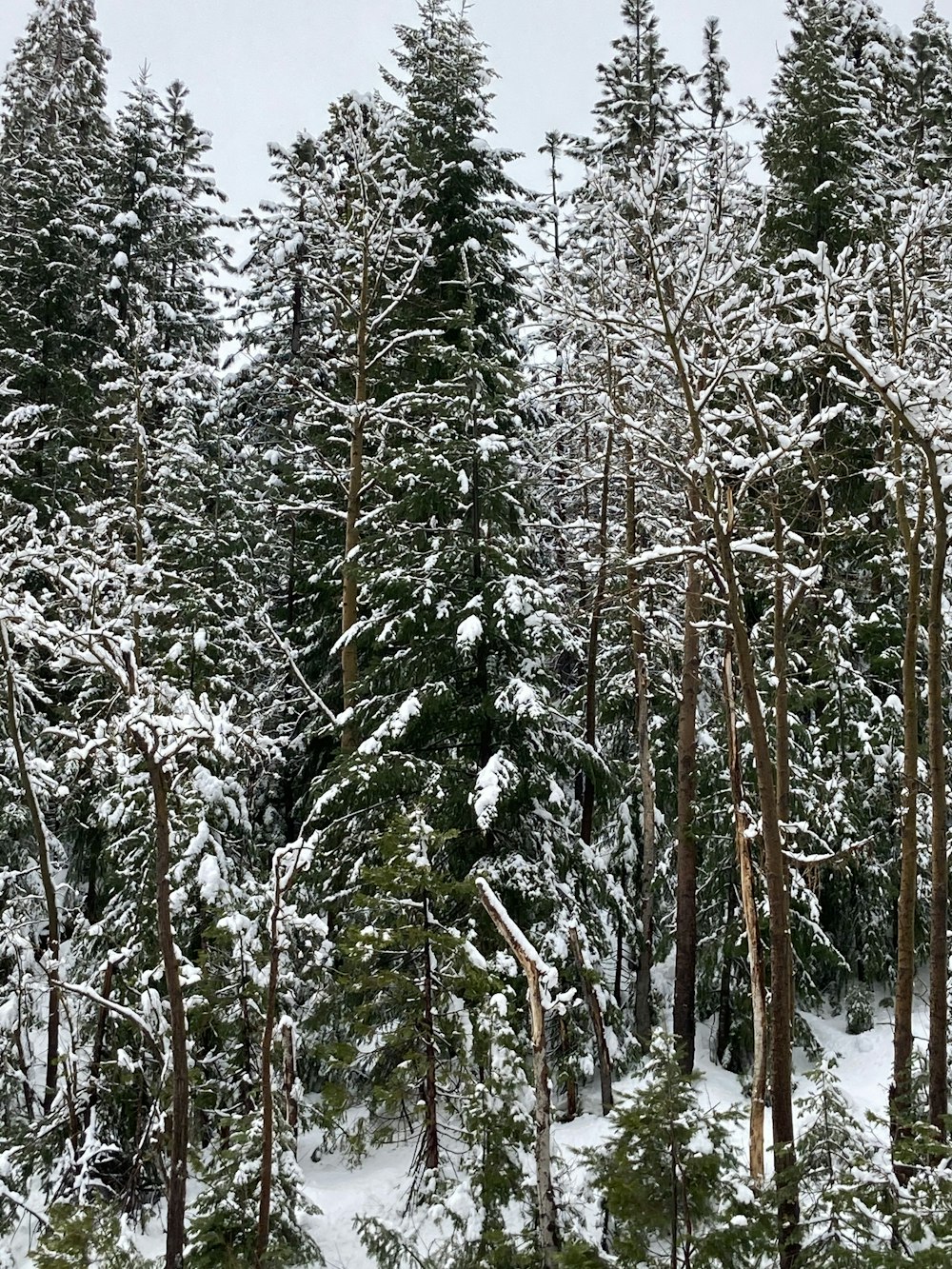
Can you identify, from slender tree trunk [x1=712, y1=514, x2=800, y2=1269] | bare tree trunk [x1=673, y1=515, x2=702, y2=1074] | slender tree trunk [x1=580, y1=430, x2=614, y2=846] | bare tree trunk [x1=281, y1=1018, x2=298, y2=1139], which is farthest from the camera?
slender tree trunk [x1=580, y1=430, x2=614, y2=846]

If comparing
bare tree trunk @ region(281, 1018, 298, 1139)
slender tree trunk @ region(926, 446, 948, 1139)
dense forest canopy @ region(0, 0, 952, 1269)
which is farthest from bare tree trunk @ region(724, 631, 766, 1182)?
bare tree trunk @ region(281, 1018, 298, 1139)

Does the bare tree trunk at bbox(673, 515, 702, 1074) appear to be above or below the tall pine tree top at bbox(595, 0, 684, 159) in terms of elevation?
below

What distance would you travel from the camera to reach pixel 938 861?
673 cm

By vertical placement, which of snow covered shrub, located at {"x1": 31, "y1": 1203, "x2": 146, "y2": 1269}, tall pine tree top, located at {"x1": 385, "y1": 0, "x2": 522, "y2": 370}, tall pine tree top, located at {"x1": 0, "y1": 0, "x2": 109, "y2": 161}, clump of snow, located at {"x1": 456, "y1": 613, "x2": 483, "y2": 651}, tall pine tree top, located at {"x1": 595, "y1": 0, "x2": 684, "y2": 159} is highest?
tall pine tree top, located at {"x1": 0, "y1": 0, "x2": 109, "y2": 161}

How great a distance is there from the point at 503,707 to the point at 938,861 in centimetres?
419

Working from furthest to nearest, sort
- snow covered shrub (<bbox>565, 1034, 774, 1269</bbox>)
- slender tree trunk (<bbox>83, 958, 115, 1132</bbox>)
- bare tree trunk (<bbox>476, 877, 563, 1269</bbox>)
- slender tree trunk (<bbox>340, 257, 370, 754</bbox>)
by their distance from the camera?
slender tree trunk (<bbox>340, 257, 370, 754</bbox>)
slender tree trunk (<bbox>83, 958, 115, 1132</bbox>)
bare tree trunk (<bbox>476, 877, 563, 1269</bbox>)
snow covered shrub (<bbox>565, 1034, 774, 1269</bbox>)

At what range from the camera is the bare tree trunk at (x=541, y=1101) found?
5.66m

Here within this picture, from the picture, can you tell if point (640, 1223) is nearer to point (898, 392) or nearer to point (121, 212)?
point (898, 392)

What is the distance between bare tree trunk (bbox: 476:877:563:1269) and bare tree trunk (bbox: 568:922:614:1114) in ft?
8.77

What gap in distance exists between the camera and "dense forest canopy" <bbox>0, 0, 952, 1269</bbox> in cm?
630

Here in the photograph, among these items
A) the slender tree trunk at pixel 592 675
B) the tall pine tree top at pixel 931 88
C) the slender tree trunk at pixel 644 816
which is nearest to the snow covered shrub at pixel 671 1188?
the slender tree trunk at pixel 644 816

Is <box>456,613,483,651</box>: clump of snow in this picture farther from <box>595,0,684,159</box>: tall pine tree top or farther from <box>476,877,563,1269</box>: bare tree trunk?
<box>595,0,684,159</box>: tall pine tree top

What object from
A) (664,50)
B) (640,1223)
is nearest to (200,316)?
(664,50)

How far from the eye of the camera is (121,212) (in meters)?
19.9
